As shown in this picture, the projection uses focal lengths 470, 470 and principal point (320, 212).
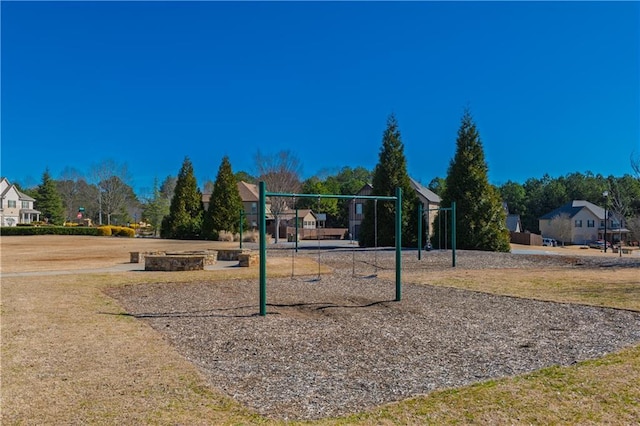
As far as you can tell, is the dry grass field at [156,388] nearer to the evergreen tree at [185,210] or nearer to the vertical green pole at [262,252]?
the vertical green pole at [262,252]

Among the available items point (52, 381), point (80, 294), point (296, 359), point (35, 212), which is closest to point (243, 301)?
point (80, 294)

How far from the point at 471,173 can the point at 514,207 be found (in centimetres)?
5625

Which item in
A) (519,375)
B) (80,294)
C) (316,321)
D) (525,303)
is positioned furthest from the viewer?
(80,294)

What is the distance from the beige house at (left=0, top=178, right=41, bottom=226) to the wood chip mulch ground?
66464 mm

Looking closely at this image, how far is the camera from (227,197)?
39031 millimetres

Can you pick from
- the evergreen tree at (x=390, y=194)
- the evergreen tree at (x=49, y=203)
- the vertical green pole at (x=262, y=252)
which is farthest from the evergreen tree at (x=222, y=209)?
the evergreen tree at (x=49, y=203)

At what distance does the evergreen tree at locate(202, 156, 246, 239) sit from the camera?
38688 millimetres

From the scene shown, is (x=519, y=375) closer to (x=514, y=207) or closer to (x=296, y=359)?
(x=296, y=359)

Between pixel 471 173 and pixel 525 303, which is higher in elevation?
pixel 471 173

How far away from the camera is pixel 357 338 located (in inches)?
249

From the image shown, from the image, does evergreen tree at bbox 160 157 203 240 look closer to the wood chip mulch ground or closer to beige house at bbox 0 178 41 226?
the wood chip mulch ground

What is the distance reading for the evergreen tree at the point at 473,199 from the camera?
25.4 metres

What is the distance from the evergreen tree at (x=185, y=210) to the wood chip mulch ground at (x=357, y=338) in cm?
3002

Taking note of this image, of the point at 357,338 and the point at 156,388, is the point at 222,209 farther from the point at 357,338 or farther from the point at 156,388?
the point at 156,388
